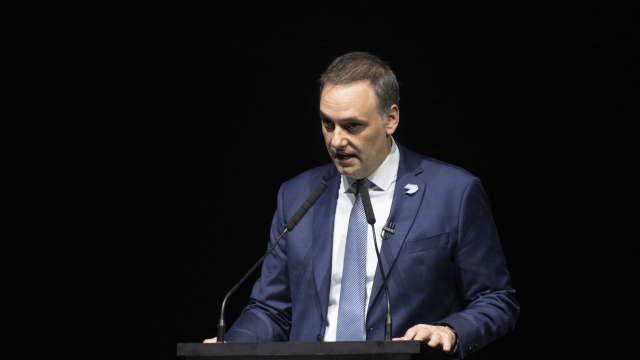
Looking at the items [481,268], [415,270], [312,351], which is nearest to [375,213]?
[415,270]

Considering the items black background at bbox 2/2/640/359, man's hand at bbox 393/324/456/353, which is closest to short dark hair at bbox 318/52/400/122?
man's hand at bbox 393/324/456/353

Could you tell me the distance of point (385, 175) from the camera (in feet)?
10.3

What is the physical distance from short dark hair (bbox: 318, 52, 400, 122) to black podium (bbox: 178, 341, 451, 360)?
3.43 ft

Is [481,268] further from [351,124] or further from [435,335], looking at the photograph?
[351,124]

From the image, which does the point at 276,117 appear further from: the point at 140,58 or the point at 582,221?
the point at 582,221

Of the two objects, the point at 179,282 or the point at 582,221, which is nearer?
the point at 582,221

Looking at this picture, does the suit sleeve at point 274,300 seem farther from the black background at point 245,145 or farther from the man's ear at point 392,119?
the black background at point 245,145

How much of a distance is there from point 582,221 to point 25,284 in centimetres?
259

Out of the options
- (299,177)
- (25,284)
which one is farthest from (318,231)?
(25,284)

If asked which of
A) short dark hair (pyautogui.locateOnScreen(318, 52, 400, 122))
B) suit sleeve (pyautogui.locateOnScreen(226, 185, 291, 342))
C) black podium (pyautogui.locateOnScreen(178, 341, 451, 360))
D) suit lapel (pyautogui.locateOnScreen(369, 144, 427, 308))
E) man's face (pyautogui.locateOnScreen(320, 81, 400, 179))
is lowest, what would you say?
suit sleeve (pyautogui.locateOnScreen(226, 185, 291, 342))

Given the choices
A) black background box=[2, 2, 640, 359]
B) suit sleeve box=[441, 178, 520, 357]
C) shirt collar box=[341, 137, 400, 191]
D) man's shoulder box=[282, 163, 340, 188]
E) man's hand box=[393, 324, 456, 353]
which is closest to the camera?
man's hand box=[393, 324, 456, 353]

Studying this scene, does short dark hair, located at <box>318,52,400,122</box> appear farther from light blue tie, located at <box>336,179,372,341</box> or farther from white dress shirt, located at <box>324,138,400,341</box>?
light blue tie, located at <box>336,179,372,341</box>

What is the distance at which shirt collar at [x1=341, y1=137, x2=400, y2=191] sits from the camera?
10.2 ft

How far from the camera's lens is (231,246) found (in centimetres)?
434
